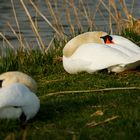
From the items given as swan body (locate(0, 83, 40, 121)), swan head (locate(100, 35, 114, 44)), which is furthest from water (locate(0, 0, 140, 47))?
swan body (locate(0, 83, 40, 121))

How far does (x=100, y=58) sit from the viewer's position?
777 centimetres

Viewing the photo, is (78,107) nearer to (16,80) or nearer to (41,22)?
(16,80)

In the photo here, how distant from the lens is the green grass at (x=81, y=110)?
496 centimetres

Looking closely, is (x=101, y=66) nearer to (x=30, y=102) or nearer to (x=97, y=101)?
(x=97, y=101)

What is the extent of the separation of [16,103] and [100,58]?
9.16 ft

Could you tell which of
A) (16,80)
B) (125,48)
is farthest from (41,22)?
(16,80)

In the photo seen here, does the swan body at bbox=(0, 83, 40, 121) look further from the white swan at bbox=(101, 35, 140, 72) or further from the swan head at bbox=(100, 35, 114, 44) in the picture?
the swan head at bbox=(100, 35, 114, 44)

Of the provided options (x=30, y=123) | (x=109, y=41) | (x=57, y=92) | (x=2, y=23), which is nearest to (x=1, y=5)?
(x=2, y=23)

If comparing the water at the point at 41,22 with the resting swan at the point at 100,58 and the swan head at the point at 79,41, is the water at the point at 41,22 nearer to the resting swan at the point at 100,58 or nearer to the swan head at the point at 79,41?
the swan head at the point at 79,41

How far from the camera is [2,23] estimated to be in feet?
56.0

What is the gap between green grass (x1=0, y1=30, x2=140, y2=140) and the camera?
4.96m

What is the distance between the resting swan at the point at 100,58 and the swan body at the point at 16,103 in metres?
2.50

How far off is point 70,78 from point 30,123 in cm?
261

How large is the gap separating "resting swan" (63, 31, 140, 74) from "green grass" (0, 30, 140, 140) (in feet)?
0.36
